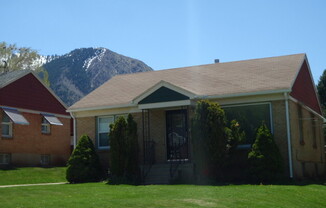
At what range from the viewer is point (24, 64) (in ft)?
Result: 174

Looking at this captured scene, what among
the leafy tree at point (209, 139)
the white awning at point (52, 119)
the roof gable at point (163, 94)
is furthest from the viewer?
the white awning at point (52, 119)

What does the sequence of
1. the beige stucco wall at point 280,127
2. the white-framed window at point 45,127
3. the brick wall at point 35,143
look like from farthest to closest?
the white-framed window at point 45,127, the brick wall at point 35,143, the beige stucco wall at point 280,127

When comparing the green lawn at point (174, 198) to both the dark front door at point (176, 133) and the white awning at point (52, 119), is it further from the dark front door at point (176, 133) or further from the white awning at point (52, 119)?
the white awning at point (52, 119)

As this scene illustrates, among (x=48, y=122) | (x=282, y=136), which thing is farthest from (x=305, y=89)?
(x=48, y=122)

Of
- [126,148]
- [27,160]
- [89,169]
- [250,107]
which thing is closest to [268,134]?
[250,107]

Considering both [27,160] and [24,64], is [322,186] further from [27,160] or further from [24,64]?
[24,64]

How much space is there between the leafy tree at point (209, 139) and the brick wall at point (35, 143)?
14.7 metres

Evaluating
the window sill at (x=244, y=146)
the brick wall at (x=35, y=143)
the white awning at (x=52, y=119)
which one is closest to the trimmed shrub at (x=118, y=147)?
the window sill at (x=244, y=146)

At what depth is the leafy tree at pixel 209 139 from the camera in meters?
19.2

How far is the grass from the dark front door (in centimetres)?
588

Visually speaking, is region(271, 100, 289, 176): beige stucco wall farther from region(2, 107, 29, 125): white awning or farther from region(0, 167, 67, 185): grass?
region(2, 107, 29, 125): white awning

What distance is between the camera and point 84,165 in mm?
21625

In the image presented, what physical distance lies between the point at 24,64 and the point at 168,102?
35492 mm

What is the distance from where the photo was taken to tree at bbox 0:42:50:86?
51.5 m
